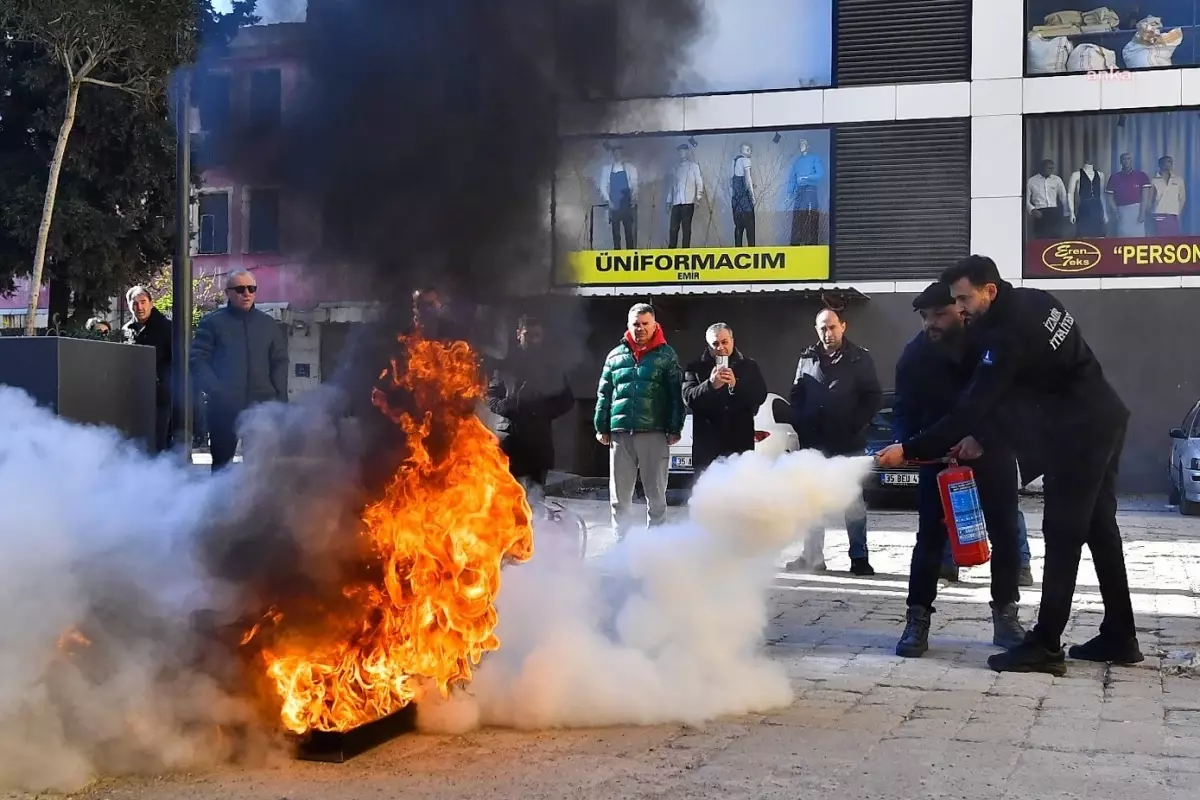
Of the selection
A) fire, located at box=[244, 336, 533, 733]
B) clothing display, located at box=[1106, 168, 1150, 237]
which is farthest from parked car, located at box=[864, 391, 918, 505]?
fire, located at box=[244, 336, 533, 733]

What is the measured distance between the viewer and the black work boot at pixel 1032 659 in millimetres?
5832

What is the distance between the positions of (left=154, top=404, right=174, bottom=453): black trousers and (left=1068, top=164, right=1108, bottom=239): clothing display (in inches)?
644

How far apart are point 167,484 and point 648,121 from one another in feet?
8.23

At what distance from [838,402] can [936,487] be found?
2.68 meters

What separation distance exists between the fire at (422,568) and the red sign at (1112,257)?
17.4 metres

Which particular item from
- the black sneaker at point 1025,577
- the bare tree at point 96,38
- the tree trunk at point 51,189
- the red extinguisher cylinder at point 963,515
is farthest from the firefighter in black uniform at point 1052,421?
the tree trunk at point 51,189

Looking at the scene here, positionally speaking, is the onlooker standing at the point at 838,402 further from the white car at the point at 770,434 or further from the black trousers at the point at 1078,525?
the black trousers at the point at 1078,525

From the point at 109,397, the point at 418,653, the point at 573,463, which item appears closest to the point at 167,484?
the point at 418,653

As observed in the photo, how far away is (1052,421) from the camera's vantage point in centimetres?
591

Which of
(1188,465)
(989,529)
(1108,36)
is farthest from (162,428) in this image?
(1108,36)

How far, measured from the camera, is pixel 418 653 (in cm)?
446

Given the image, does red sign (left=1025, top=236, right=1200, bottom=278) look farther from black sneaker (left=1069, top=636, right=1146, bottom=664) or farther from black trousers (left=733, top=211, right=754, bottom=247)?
black sneaker (left=1069, top=636, right=1146, bottom=664)

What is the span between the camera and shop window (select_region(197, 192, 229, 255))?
19.1 ft

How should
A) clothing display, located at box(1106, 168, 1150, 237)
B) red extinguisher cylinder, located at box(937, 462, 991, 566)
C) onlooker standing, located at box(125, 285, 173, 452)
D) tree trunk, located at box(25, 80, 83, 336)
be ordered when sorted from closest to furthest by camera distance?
red extinguisher cylinder, located at box(937, 462, 991, 566) < onlooker standing, located at box(125, 285, 173, 452) < tree trunk, located at box(25, 80, 83, 336) < clothing display, located at box(1106, 168, 1150, 237)
